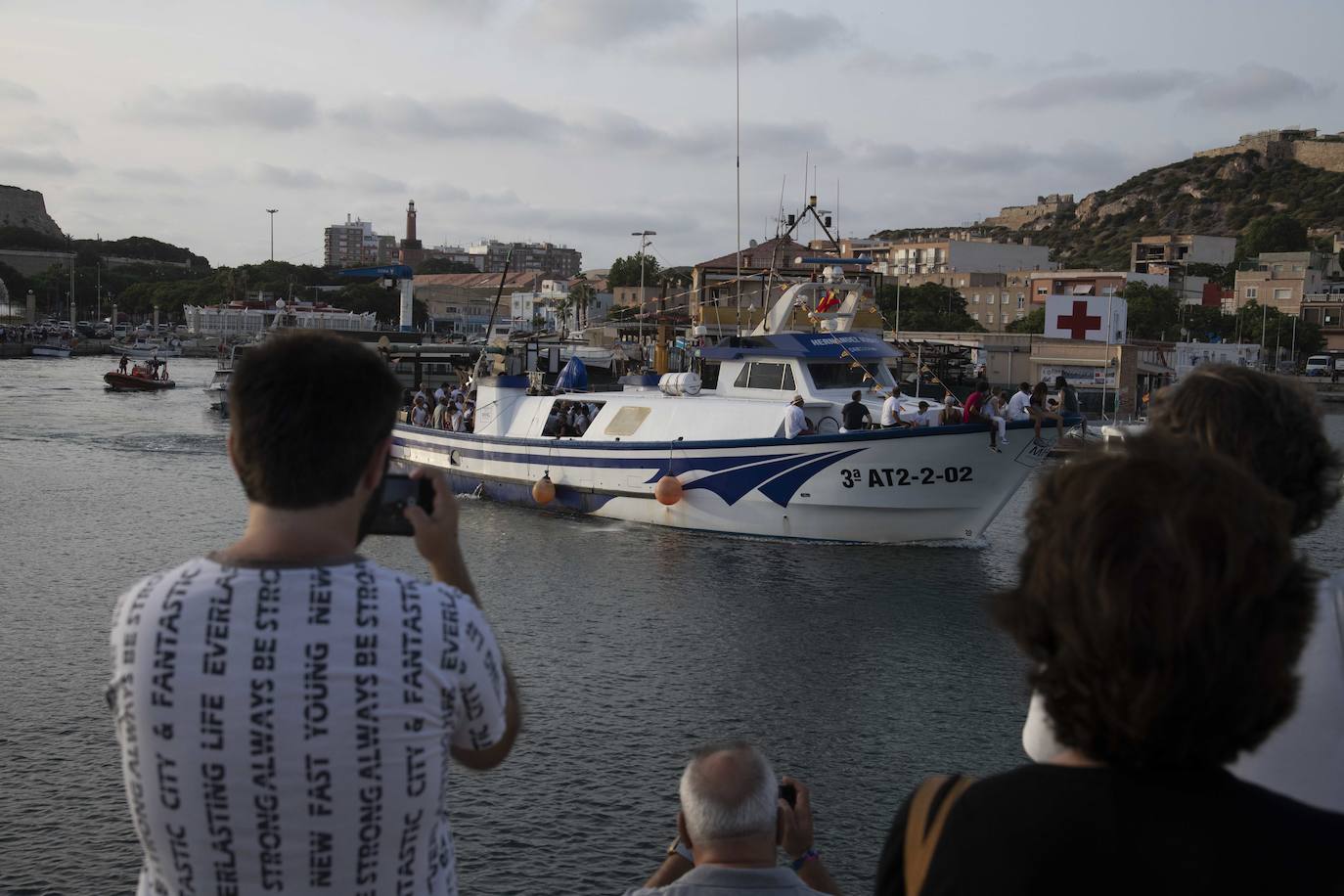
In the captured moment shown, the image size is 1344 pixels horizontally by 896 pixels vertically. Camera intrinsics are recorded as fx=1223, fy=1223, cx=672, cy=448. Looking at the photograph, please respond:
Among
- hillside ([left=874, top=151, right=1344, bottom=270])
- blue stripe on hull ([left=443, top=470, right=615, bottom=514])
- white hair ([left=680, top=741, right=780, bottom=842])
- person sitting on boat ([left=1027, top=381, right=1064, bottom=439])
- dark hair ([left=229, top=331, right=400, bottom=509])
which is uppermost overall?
hillside ([left=874, top=151, right=1344, bottom=270])

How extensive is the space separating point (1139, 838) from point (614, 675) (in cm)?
1134

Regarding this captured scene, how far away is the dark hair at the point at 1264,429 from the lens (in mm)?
2879

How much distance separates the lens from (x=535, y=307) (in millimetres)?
153000

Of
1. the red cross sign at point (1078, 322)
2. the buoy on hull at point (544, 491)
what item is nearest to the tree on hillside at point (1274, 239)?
the red cross sign at point (1078, 322)

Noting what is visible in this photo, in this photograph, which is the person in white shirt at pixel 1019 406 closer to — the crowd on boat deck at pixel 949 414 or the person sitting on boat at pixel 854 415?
the crowd on boat deck at pixel 949 414

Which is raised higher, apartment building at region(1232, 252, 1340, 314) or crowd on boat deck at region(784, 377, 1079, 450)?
apartment building at region(1232, 252, 1340, 314)

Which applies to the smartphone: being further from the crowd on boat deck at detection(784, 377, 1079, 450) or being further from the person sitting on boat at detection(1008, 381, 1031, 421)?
the person sitting on boat at detection(1008, 381, 1031, 421)

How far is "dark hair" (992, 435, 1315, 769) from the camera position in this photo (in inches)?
73.2

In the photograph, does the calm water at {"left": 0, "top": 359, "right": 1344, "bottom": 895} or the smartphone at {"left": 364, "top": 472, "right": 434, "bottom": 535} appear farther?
the calm water at {"left": 0, "top": 359, "right": 1344, "bottom": 895}

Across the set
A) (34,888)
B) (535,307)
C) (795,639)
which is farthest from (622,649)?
(535,307)

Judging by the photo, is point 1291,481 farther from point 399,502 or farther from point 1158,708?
point 399,502

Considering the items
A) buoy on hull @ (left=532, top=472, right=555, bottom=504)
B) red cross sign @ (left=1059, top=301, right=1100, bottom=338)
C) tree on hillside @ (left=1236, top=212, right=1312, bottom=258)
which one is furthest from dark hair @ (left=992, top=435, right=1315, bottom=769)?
tree on hillside @ (left=1236, top=212, right=1312, bottom=258)

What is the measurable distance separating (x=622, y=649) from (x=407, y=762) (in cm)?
1176

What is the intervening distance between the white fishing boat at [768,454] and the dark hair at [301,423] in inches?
677
